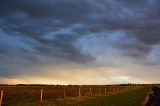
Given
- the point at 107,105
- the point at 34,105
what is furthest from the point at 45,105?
the point at 107,105

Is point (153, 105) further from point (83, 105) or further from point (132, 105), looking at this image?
point (83, 105)

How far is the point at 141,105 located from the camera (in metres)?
28.5

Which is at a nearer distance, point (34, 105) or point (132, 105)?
point (34, 105)

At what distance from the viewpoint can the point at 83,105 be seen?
92.4 feet

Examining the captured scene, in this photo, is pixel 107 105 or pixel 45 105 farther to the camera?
pixel 107 105

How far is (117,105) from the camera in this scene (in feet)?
94.9

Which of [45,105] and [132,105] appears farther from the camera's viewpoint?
[132,105]

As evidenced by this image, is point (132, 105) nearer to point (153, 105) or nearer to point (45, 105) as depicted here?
point (153, 105)

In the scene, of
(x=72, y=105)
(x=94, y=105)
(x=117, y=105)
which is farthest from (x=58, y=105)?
(x=117, y=105)

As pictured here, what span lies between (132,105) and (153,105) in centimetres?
200

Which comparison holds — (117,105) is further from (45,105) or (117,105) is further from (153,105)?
(45,105)

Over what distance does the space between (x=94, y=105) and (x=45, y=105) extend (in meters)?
4.40

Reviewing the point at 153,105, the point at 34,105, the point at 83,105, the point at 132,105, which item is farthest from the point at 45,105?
the point at 153,105

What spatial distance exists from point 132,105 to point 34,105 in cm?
856
